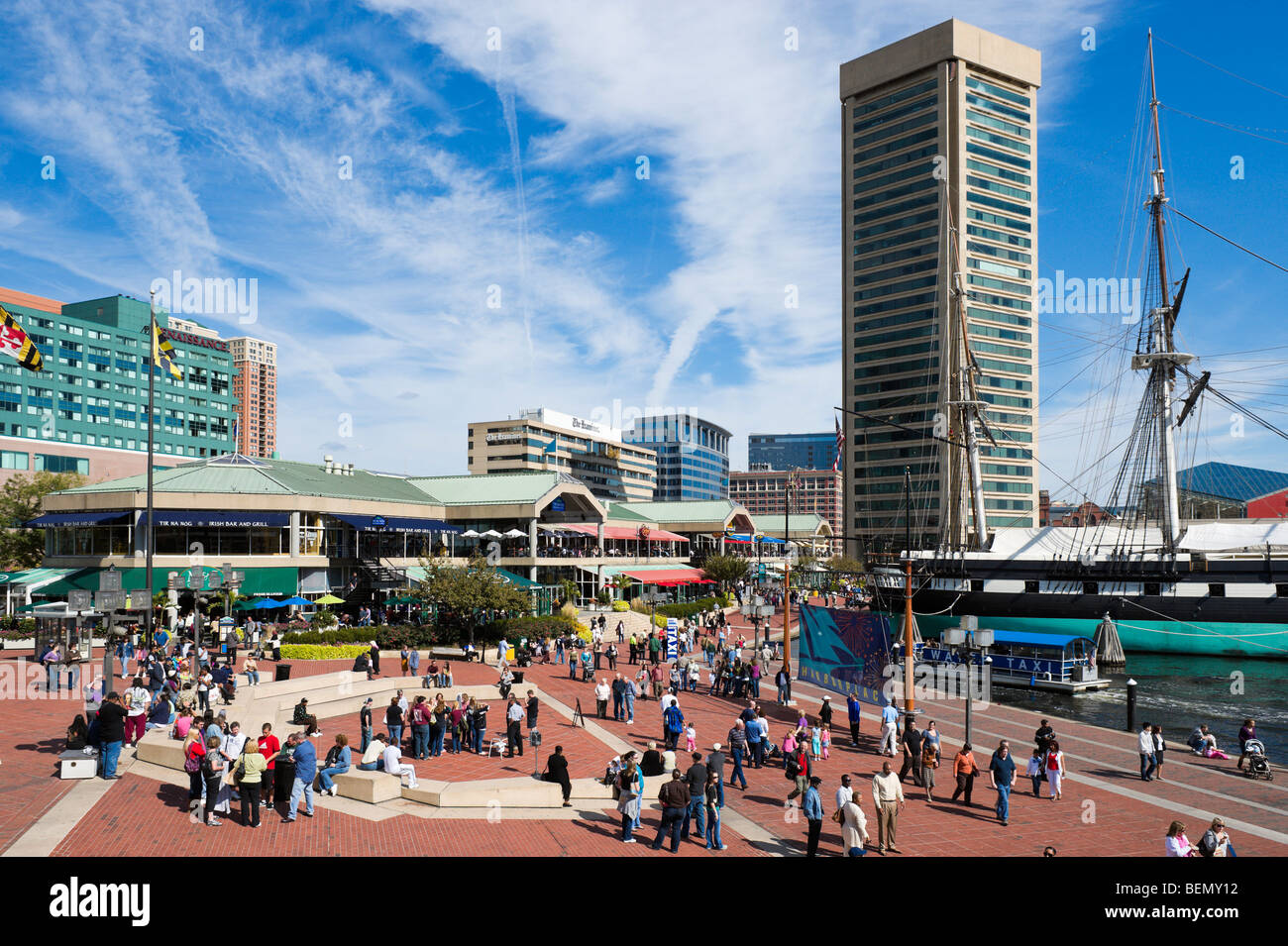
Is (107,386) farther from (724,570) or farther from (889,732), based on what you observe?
(889,732)

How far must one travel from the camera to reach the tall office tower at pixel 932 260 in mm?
122938

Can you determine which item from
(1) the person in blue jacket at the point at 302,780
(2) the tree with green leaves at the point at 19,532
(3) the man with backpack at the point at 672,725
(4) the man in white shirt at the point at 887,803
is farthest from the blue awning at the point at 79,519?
(4) the man in white shirt at the point at 887,803

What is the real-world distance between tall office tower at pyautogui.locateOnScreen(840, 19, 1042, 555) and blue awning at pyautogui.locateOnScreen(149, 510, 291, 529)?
306ft

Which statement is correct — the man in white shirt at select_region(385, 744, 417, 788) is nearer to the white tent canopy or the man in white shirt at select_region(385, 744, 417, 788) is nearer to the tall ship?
the tall ship

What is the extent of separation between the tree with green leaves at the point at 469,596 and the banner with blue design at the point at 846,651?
53.5ft

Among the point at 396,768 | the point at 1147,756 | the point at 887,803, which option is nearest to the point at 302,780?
the point at 396,768

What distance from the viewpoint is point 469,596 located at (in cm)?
3909

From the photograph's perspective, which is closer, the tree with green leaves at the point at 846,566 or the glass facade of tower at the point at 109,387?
the tree with green leaves at the point at 846,566

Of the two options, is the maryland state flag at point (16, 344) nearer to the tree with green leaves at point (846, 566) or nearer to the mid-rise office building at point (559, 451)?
the tree with green leaves at point (846, 566)

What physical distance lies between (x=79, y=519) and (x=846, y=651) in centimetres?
4044

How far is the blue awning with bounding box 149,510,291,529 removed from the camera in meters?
43.0
